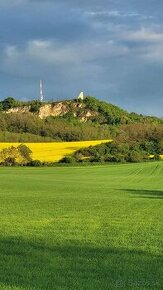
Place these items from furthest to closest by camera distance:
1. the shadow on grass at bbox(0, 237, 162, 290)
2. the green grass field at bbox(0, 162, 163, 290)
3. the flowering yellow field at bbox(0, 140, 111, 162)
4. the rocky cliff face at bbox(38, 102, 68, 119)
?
the rocky cliff face at bbox(38, 102, 68, 119) < the flowering yellow field at bbox(0, 140, 111, 162) < the green grass field at bbox(0, 162, 163, 290) < the shadow on grass at bbox(0, 237, 162, 290)

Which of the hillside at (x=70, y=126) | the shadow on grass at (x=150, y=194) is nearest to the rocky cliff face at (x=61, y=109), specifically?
the hillside at (x=70, y=126)

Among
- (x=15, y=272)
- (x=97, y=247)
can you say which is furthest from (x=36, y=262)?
(x=97, y=247)

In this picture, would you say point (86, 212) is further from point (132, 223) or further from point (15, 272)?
point (15, 272)

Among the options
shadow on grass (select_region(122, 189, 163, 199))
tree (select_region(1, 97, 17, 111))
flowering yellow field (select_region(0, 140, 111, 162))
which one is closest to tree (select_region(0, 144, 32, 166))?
flowering yellow field (select_region(0, 140, 111, 162))

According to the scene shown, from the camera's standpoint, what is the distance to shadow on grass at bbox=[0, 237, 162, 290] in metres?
9.03

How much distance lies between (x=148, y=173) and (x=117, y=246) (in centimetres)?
5683

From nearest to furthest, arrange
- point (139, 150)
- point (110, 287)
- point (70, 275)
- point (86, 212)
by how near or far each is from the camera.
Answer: point (110, 287) < point (70, 275) < point (86, 212) < point (139, 150)

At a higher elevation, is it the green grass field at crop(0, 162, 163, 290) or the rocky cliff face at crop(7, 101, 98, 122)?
the rocky cliff face at crop(7, 101, 98, 122)

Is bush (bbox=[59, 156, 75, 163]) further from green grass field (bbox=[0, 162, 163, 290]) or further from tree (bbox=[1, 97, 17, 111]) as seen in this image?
tree (bbox=[1, 97, 17, 111])

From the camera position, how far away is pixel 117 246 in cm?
1298

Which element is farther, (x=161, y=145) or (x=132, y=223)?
(x=161, y=145)

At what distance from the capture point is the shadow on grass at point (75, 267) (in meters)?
9.03

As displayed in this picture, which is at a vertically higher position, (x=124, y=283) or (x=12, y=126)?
(x=12, y=126)

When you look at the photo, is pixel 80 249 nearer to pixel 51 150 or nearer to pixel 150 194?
pixel 150 194
